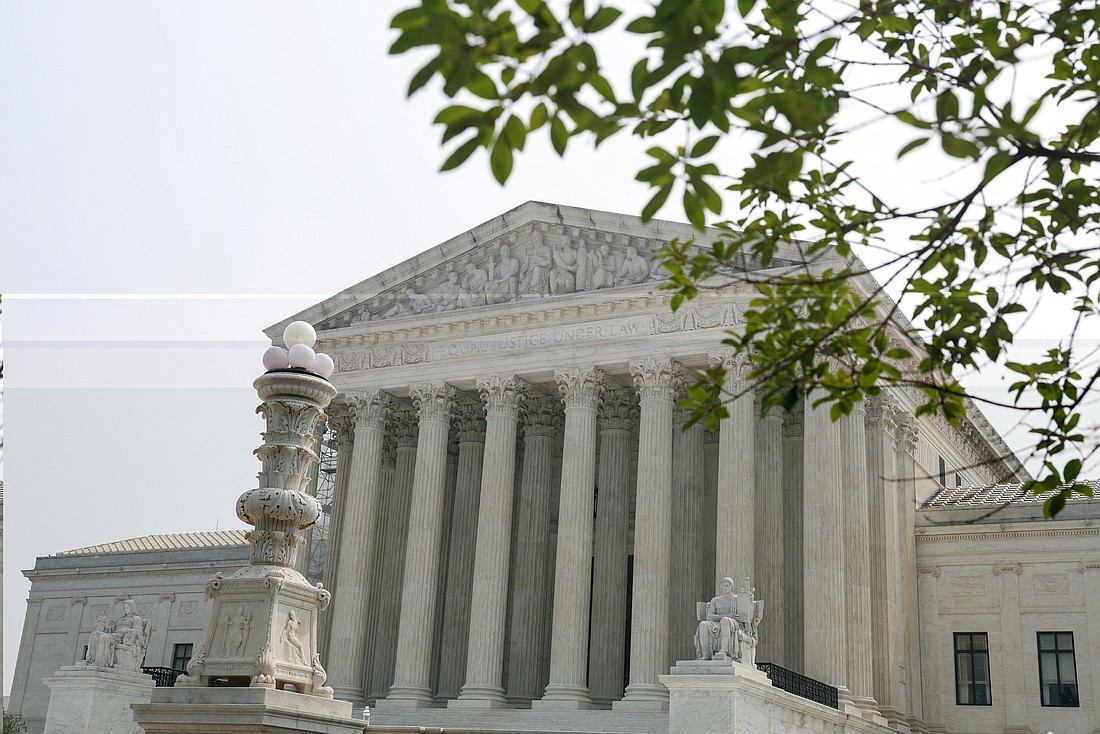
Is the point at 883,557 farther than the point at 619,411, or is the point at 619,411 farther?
the point at 619,411

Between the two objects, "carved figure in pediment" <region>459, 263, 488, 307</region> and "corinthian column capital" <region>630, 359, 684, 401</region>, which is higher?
"carved figure in pediment" <region>459, 263, 488, 307</region>

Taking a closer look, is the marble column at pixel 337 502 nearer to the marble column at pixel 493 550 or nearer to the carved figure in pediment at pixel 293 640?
the marble column at pixel 493 550

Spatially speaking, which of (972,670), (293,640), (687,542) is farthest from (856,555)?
(293,640)

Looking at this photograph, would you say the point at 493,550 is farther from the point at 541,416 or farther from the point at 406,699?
the point at 541,416

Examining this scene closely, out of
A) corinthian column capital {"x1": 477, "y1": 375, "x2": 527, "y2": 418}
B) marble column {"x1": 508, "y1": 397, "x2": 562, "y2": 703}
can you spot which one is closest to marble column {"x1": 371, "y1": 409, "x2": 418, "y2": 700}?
marble column {"x1": 508, "y1": 397, "x2": 562, "y2": 703}

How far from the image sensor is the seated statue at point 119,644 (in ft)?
95.1

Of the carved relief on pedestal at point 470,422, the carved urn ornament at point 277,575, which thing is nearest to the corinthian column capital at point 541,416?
the carved relief on pedestal at point 470,422

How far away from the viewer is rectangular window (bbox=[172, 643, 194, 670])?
148ft

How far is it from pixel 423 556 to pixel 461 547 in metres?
3.63

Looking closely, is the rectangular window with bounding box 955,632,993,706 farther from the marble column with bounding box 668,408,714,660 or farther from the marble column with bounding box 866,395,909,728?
the marble column with bounding box 668,408,714,660

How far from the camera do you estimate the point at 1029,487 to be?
24.3 feet

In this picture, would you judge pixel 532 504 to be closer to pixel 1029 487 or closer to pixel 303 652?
pixel 303 652

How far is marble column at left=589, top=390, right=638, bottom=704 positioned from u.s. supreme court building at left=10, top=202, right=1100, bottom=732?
65 millimetres

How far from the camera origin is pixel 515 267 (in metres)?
35.6
